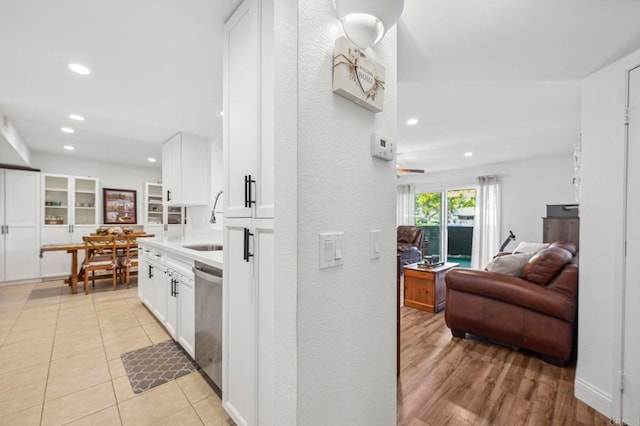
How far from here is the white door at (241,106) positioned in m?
1.38

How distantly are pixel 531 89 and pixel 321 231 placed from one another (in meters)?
2.74

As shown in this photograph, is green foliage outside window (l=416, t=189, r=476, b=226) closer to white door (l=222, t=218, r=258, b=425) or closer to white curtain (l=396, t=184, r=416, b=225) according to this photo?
white curtain (l=396, t=184, r=416, b=225)

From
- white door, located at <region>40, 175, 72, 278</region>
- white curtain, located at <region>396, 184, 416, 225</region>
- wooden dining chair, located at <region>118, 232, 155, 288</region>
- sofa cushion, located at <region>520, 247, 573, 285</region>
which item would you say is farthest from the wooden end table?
white door, located at <region>40, 175, 72, 278</region>

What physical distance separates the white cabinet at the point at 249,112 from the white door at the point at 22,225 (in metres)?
5.67

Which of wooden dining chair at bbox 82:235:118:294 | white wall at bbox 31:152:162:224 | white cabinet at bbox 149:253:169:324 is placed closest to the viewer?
white cabinet at bbox 149:253:169:324

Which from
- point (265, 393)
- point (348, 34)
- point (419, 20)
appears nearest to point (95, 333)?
point (265, 393)

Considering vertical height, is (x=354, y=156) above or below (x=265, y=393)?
above

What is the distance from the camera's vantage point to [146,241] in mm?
3363

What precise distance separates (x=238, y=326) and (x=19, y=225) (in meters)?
5.88

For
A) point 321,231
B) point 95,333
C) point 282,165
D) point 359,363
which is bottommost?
point 95,333

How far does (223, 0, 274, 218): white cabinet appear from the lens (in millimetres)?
1312

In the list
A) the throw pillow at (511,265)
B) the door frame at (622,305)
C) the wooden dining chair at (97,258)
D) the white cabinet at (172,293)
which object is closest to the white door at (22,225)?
the wooden dining chair at (97,258)

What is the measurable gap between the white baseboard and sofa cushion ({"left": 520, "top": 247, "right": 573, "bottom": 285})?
0.74 m

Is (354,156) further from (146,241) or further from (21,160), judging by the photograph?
(21,160)
